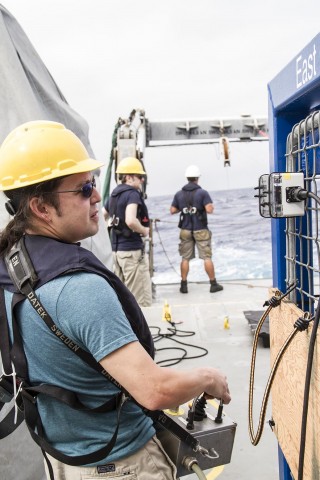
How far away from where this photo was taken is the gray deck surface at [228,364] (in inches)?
112

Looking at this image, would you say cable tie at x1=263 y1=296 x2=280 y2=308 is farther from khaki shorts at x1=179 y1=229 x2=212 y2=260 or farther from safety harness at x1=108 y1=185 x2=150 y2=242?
khaki shorts at x1=179 y1=229 x2=212 y2=260

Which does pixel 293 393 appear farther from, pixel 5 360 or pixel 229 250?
pixel 229 250

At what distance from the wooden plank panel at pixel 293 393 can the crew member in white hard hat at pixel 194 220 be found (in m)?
6.55

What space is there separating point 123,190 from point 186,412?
467 cm

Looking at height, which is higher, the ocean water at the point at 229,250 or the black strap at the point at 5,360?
the black strap at the point at 5,360

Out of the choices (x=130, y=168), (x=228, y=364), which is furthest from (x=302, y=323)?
(x=130, y=168)

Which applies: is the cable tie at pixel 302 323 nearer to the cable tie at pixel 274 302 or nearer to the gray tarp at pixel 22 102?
the cable tie at pixel 274 302

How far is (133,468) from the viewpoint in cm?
171

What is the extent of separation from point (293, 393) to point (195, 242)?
7.26 m

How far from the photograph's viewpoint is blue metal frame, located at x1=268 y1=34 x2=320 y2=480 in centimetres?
172

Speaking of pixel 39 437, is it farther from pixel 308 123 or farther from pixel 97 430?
pixel 308 123

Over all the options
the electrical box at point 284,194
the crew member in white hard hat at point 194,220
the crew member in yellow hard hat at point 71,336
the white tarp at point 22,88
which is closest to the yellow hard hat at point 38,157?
the crew member in yellow hard hat at point 71,336

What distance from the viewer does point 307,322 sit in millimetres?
1745

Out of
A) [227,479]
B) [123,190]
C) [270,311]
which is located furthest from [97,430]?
[123,190]
